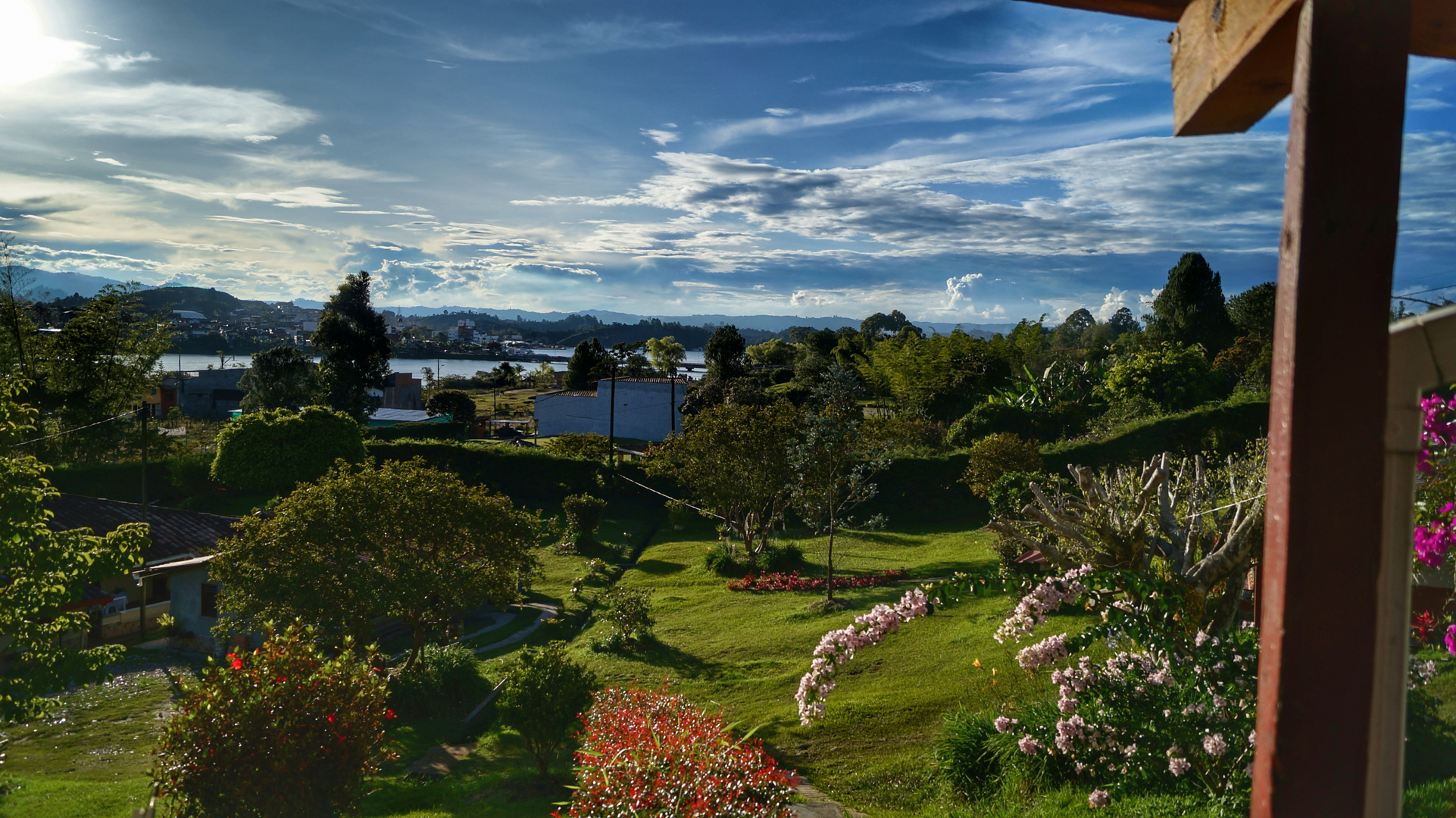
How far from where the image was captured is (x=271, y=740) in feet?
25.0

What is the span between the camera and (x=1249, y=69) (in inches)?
59.8

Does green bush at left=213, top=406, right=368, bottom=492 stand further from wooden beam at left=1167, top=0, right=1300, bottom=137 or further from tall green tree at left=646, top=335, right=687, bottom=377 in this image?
tall green tree at left=646, top=335, right=687, bottom=377

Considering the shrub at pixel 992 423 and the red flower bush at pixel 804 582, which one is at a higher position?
the shrub at pixel 992 423

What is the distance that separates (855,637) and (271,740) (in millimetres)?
5883

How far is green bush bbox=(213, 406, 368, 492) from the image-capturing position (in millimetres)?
28125

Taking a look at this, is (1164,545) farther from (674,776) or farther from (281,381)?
(281,381)

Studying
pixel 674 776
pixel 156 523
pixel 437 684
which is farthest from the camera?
pixel 156 523

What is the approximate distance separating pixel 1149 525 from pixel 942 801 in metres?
3.01

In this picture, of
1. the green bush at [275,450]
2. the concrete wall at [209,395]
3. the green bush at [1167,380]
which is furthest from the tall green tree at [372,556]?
the concrete wall at [209,395]

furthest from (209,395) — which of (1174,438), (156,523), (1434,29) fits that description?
(1434,29)

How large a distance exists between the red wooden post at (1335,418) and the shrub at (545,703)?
32.9 ft

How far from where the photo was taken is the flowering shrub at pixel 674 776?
566cm

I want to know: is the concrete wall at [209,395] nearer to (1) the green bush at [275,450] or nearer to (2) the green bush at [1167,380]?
(1) the green bush at [275,450]

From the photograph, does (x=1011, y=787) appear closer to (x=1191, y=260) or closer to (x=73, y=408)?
(x=73, y=408)
